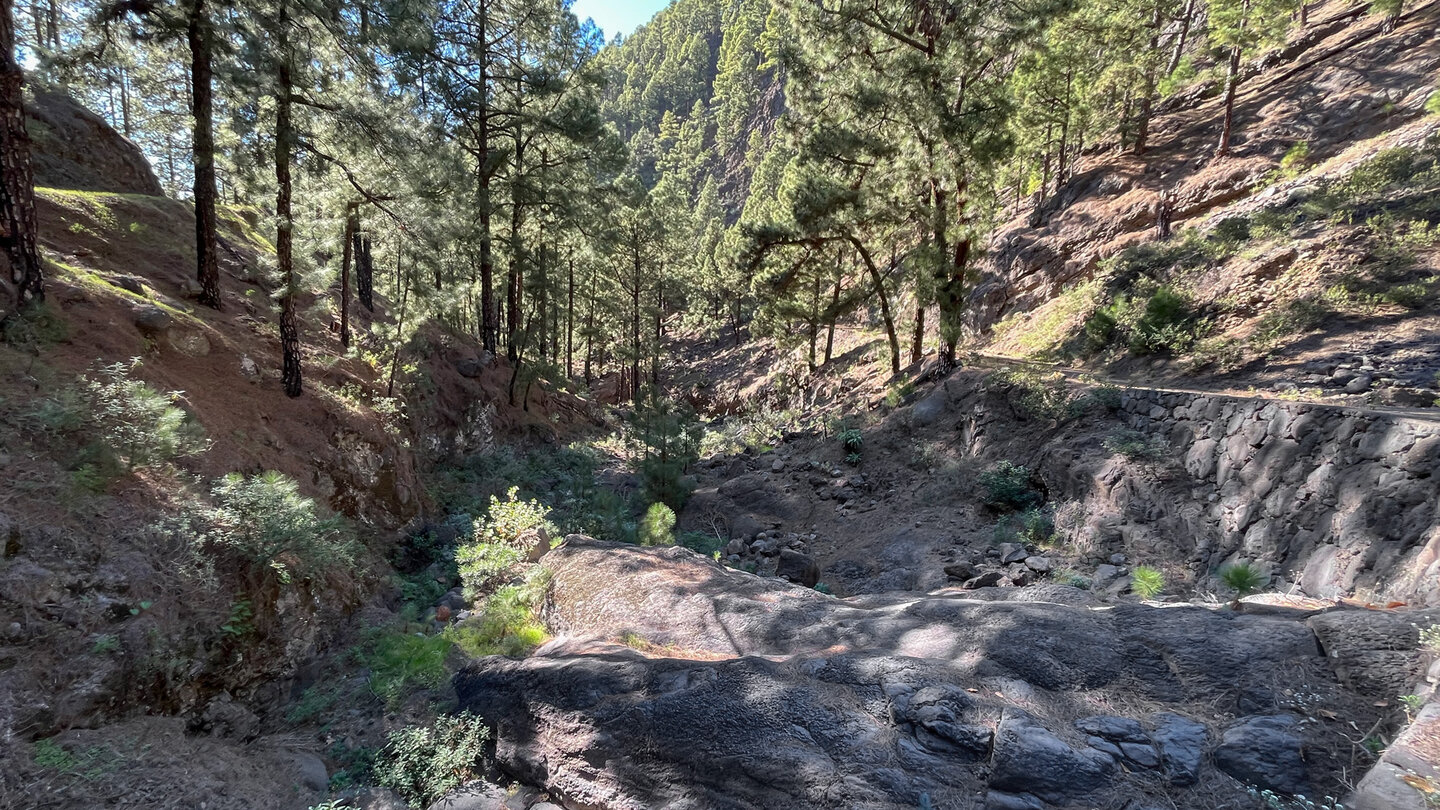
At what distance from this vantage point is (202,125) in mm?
8039

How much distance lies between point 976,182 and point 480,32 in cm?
1470

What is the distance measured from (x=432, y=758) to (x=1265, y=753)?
531 cm

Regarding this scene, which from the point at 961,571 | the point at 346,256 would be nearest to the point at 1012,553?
the point at 961,571

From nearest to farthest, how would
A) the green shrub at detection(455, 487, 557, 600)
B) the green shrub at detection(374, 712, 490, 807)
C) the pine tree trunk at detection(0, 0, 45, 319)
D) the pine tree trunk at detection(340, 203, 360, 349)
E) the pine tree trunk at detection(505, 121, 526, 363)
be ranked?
the green shrub at detection(374, 712, 490, 807)
the pine tree trunk at detection(0, 0, 45, 319)
the green shrub at detection(455, 487, 557, 600)
the pine tree trunk at detection(340, 203, 360, 349)
the pine tree trunk at detection(505, 121, 526, 363)

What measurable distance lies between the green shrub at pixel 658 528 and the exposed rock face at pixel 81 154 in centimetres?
1320

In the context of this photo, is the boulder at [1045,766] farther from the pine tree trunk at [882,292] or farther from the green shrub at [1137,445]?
the pine tree trunk at [882,292]

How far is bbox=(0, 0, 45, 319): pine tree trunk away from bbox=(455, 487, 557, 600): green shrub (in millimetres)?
5805

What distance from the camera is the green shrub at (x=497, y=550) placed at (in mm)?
7328

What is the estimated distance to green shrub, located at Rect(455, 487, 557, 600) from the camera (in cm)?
733

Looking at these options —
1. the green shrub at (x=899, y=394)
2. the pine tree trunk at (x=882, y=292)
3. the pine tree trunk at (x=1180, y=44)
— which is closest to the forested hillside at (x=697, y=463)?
the green shrub at (x=899, y=394)

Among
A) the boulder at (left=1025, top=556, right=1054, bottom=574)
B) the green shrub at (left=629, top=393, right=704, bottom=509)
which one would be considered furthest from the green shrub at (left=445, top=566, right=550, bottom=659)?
the boulder at (left=1025, top=556, right=1054, bottom=574)

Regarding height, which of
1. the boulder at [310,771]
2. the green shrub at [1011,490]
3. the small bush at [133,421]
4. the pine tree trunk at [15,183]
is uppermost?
the pine tree trunk at [15,183]

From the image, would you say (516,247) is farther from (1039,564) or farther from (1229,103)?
(1229,103)

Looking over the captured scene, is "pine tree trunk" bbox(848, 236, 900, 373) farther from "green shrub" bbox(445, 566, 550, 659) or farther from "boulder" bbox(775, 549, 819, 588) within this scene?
"green shrub" bbox(445, 566, 550, 659)
